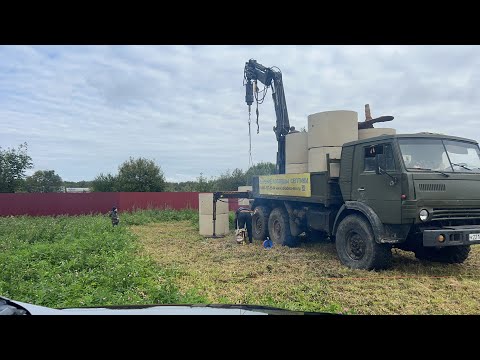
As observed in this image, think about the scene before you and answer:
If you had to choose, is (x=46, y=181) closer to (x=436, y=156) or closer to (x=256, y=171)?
(x=256, y=171)

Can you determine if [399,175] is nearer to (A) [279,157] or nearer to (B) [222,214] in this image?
(A) [279,157]

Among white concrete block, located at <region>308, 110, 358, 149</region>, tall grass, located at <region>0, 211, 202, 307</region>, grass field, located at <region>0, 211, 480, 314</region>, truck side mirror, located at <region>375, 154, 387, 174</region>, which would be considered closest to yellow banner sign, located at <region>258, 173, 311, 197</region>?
white concrete block, located at <region>308, 110, 358, 149</region>

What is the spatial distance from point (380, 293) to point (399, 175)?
2114mm

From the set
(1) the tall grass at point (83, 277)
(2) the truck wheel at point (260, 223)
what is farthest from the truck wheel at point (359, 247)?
(2) the truck wheel at point (260, 223)

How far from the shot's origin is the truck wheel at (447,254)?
7.43 m

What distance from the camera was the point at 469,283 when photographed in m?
6.03

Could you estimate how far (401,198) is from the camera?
20.8 feet

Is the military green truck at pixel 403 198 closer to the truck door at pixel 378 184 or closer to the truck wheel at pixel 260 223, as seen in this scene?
the truck door at pixel 378 184

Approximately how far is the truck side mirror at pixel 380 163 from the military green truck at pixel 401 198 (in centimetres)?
2

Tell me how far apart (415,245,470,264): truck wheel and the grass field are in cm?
15

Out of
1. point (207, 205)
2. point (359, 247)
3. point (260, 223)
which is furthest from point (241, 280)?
point (207, 205)

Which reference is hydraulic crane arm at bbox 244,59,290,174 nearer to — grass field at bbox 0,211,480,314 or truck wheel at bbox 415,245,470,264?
grass field at bbox 0,211,480,314
